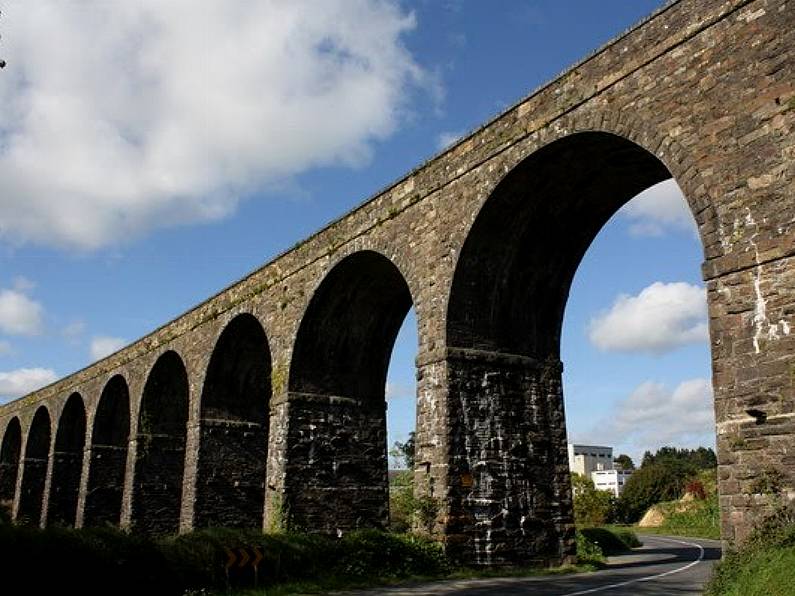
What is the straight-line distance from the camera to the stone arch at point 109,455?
99.1 feet

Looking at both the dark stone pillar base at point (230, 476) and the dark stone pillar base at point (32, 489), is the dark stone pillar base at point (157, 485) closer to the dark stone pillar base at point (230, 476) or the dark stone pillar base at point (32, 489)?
the dark stone pillar base at point (230, 476)

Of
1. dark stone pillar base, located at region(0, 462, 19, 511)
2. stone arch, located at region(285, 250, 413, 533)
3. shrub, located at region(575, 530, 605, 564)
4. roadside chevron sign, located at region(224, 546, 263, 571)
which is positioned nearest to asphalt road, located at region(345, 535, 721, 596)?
shrub, located at region(575, 530, 605, 564)

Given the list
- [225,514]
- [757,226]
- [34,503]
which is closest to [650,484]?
[34,503]

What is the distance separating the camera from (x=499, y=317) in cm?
1519

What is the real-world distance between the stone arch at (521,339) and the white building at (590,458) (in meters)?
122

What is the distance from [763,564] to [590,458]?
471 feet

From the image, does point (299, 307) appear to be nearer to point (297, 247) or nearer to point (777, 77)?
point (297, 247)

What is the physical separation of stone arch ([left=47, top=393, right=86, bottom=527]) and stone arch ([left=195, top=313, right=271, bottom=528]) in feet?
44.5

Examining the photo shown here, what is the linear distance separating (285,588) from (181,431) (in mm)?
15912

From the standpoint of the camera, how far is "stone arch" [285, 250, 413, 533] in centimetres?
1875

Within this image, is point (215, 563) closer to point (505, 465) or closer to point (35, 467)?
point (505, 465)

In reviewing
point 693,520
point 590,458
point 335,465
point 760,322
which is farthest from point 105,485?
point 590,458

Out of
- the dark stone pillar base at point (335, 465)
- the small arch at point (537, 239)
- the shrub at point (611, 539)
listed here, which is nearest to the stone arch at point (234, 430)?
the dark stone pillar base at point (335, 465)

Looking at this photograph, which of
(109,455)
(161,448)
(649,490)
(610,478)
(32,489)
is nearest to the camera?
(161,448)
